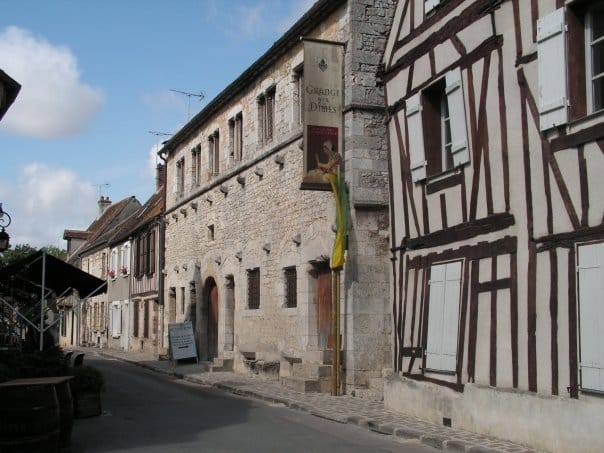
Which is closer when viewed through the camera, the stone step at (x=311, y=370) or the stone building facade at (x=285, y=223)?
the stone building facade at (x=285, y=223)

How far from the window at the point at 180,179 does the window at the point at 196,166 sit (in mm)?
1361

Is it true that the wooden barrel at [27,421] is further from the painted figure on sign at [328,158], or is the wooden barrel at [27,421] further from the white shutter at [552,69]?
the painted figure on sign at [328,158]

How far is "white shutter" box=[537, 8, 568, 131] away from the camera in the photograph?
767 cm

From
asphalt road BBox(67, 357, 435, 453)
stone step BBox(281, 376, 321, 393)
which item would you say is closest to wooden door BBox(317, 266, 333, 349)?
stone step BBox(281, 376, 321, 393)

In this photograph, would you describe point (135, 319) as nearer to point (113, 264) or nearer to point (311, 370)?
point (113, 264)

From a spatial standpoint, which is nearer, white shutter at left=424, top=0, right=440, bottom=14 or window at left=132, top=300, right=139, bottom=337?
white shutter at left=424, top=0, right=440, bottom=14

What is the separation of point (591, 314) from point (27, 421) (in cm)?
550

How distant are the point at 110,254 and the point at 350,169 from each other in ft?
85.1

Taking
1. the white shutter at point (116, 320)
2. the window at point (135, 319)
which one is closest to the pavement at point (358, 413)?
the window at point (135, 319)

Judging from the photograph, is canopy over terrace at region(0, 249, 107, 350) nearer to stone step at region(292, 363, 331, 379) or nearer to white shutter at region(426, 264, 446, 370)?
stone step at region(292, 363, 331, 379)

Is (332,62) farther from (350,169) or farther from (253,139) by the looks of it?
(253,139)

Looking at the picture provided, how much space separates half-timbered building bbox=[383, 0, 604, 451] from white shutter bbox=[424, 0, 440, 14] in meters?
0.02

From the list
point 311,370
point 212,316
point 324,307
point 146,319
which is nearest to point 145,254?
point 146,319

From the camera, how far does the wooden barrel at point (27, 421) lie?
23.8 feet
